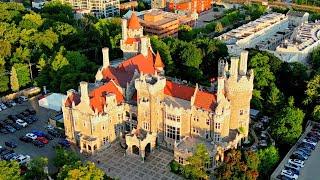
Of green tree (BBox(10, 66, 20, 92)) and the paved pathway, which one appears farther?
green tree (BBox(10, 66, 20, 92))

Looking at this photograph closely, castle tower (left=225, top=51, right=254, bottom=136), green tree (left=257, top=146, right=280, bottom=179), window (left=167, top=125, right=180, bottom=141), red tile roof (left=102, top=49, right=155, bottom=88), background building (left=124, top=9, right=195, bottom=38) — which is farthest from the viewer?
background building (left=124, top=9, right=195, bottom=38)

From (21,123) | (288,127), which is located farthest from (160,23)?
(288,127)

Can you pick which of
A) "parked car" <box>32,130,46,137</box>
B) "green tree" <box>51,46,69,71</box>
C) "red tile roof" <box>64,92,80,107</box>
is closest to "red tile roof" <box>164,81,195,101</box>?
"red tile roof" <box>64,92,80,107</box>

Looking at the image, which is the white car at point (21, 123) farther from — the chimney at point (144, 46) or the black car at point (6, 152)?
the chimney at point (144, 46)

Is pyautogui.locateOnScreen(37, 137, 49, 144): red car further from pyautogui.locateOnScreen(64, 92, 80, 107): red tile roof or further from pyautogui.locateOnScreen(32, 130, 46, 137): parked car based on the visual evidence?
pyautogui.locateOnScreen(64, 92, 80, 107): red tile roof

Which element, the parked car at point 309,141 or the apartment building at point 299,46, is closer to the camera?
the parked car at point 309,141

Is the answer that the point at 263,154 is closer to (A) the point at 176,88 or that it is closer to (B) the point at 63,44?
(A) the point at 176,88

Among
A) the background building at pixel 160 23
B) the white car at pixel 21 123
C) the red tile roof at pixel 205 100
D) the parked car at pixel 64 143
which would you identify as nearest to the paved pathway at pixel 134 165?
the parked car at pixel 64 143
